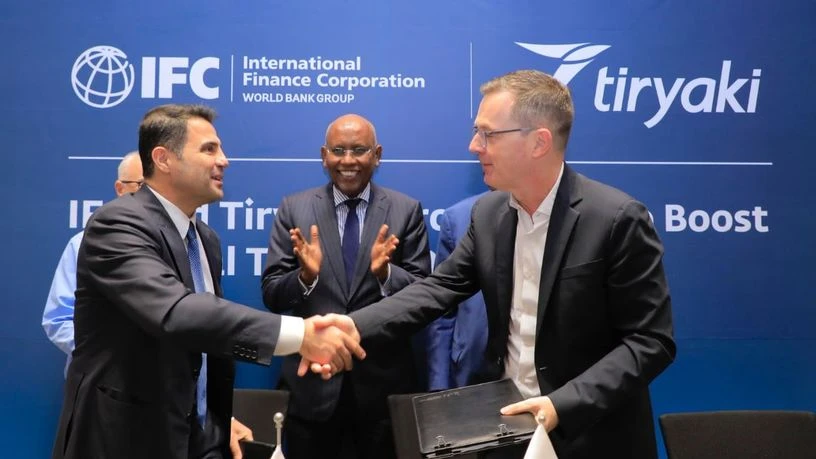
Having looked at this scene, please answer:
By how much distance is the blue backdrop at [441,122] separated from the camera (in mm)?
4828

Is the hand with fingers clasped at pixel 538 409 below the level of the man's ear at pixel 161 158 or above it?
below

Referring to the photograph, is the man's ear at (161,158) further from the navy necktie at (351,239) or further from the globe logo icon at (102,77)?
the globe logo icon at (102,77)

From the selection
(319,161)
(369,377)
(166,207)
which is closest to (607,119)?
(319,161)

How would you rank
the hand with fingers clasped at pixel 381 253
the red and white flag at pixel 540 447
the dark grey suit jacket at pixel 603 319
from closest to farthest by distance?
the red and white flag at pixel 540 447, the dark grey suit jacket at pixel 603 319, the hand with fingers clasped at pixel 381 253

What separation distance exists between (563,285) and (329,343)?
97 centimetres

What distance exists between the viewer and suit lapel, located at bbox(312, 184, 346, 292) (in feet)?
14.3

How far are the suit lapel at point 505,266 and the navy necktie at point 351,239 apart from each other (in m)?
1.66

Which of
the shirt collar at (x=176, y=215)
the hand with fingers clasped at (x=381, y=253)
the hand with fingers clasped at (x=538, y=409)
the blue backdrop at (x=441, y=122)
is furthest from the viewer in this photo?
the blue backdrop at (x=441, y=122)

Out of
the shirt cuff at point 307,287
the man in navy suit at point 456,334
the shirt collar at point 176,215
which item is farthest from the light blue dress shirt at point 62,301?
the man in navy suit at point 456,334

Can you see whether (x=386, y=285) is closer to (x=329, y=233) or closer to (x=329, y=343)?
(x=329, y=233)

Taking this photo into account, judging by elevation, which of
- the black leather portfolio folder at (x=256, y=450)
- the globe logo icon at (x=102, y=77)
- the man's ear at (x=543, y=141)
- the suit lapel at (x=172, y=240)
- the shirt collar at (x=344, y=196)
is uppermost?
the globe logo icon at (x=102, y=77)

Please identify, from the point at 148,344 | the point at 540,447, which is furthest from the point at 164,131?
the point at 540,447

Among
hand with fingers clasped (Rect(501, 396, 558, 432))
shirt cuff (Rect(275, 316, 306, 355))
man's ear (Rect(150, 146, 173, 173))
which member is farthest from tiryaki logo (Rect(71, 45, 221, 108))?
hand with fingers clasped (Rect(501, 396, 558, 432))

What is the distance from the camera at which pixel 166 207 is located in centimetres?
307
